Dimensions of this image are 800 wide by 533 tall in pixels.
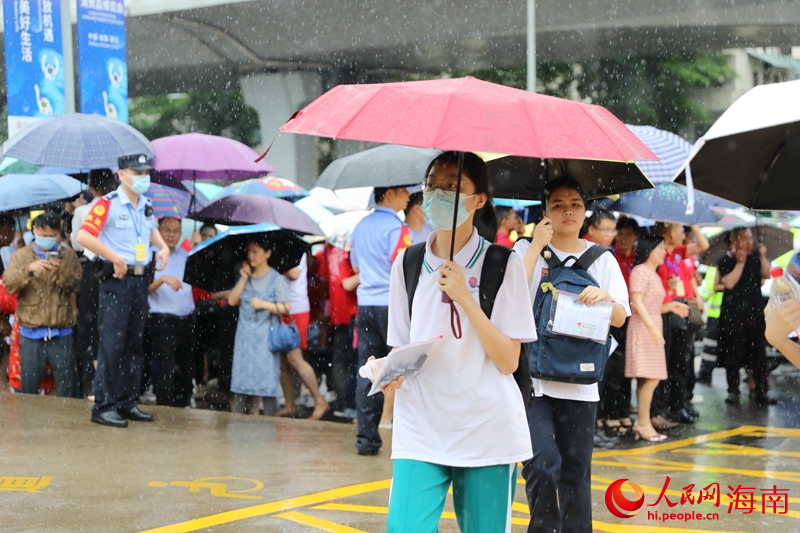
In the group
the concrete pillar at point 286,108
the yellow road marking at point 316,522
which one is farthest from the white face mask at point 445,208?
the concrete pillar at point 286,108

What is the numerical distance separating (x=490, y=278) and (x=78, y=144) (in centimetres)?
573

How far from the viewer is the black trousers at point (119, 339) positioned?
26.1 ft

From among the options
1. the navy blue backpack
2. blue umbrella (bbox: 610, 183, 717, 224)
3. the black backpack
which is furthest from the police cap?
the black backpack

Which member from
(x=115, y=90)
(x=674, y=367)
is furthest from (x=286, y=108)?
(x=674, y=367)

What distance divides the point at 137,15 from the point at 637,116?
12.4 meters

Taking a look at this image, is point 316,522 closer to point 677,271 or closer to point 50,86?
point 677,271

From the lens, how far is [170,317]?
392 inches

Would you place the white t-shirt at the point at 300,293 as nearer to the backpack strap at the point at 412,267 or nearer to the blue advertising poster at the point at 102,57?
the blue advertising poster at the point at 102,57

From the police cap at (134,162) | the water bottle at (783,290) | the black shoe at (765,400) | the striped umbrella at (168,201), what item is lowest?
the black shoe at (765,400)

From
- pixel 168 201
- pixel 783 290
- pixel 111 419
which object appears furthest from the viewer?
pixel 168 201

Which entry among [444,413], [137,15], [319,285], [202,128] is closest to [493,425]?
[444,413]

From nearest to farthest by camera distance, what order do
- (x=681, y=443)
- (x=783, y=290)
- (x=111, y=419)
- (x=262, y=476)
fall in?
(x=783, y=290) → (x=262, y=476) → (x=111, y=419) → (x=681, y=443)

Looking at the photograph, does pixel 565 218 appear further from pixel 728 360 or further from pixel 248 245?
pixel 728 360

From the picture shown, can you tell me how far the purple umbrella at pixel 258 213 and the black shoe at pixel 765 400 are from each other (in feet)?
18.4
